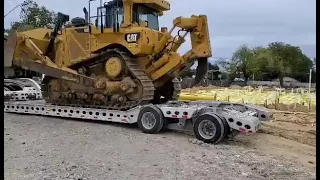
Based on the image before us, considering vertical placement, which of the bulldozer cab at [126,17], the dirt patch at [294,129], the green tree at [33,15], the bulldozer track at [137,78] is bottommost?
the dirt patch at [294,129]

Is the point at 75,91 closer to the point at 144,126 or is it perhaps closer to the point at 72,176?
the point at 144,126

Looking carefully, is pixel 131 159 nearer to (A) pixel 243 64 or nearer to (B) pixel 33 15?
(A) pixel 243 64

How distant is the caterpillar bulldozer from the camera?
15.0 feet

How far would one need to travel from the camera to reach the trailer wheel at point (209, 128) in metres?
3.74

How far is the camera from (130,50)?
4809 mm

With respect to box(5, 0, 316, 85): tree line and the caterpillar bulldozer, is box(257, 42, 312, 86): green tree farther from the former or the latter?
the caterpillar bulldozer

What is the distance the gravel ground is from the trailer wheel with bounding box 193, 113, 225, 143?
0.09 metres

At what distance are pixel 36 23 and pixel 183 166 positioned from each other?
139 centimetres

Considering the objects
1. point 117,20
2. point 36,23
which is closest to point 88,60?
point 117,20

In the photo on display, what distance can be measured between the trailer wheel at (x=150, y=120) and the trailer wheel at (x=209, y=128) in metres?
0.48

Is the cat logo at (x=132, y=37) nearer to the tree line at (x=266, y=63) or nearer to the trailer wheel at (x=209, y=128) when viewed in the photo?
the trailer wheel at (x=209, y=128)

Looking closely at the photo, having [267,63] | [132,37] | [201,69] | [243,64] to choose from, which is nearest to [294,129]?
[201,69]

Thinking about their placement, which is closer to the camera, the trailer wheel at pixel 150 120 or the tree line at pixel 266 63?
the tree line at pixel 266 63

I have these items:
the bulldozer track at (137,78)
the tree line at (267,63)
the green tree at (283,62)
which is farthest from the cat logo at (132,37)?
the green tree at (283,62)
